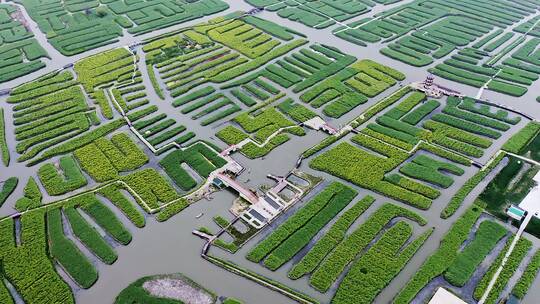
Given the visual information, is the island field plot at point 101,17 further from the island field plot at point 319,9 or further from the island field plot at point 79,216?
the island field plot at point 79,216

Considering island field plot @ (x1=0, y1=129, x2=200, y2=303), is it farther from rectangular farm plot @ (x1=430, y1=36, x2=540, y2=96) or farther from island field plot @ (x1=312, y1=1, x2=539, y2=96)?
rectangular farm plot @ (x1=430, y1=36, x2=540, y2=96)

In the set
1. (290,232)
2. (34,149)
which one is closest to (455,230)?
(290,232)

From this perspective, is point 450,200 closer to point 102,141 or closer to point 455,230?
point 455,230

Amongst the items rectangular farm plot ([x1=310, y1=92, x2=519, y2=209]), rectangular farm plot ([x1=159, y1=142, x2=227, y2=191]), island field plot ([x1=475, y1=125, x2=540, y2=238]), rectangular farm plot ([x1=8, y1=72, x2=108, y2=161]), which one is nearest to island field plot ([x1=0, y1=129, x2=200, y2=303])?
rectangular farm plot ([x1=159, y1=142, x2=227, y2=191])

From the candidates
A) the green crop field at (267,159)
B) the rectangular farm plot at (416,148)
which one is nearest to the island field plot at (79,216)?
the green crop field at (267,159)

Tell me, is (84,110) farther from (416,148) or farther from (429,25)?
(429,25)

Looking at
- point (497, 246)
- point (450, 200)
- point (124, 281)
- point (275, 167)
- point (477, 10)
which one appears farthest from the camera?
point (477, 10)

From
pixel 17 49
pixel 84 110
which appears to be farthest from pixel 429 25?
pixel 17 49
